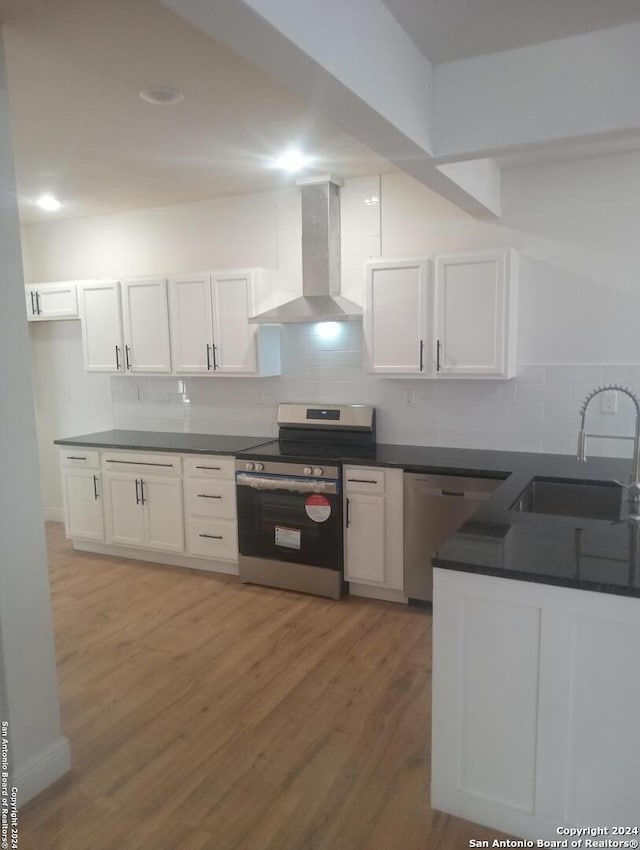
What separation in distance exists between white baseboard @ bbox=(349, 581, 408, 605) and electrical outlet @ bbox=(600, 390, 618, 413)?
65.6 inches

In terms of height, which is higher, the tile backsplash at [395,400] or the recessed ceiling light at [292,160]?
the recessed ceiling light at [292,160]

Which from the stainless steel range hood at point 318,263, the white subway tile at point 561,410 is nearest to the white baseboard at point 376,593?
the white subway tile at point 561,410

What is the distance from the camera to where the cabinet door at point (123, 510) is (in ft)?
15.6

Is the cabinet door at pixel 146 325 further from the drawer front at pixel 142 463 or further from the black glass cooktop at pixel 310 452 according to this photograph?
the black glass cooktop at pixel 310 452

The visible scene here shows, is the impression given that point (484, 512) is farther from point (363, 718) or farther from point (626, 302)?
point (626, 302)

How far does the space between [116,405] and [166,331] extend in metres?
1.15

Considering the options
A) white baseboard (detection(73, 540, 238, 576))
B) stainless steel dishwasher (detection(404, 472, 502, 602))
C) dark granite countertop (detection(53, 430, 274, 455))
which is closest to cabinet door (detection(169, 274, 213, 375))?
dark granite countertop (detection(53, 430, 274, 455))

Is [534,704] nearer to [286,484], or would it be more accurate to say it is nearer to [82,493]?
[286,484]

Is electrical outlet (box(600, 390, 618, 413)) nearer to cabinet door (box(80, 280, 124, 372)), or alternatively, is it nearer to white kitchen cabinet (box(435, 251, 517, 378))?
white kitchen cabinet (box(435, 251, 517, 378))

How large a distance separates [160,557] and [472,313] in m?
2.94

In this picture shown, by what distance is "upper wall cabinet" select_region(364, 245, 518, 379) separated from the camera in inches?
146

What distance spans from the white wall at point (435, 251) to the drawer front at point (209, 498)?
67 centimetres

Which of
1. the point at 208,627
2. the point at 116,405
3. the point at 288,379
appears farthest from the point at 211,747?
the point at 116,405

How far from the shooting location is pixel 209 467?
4.43m
